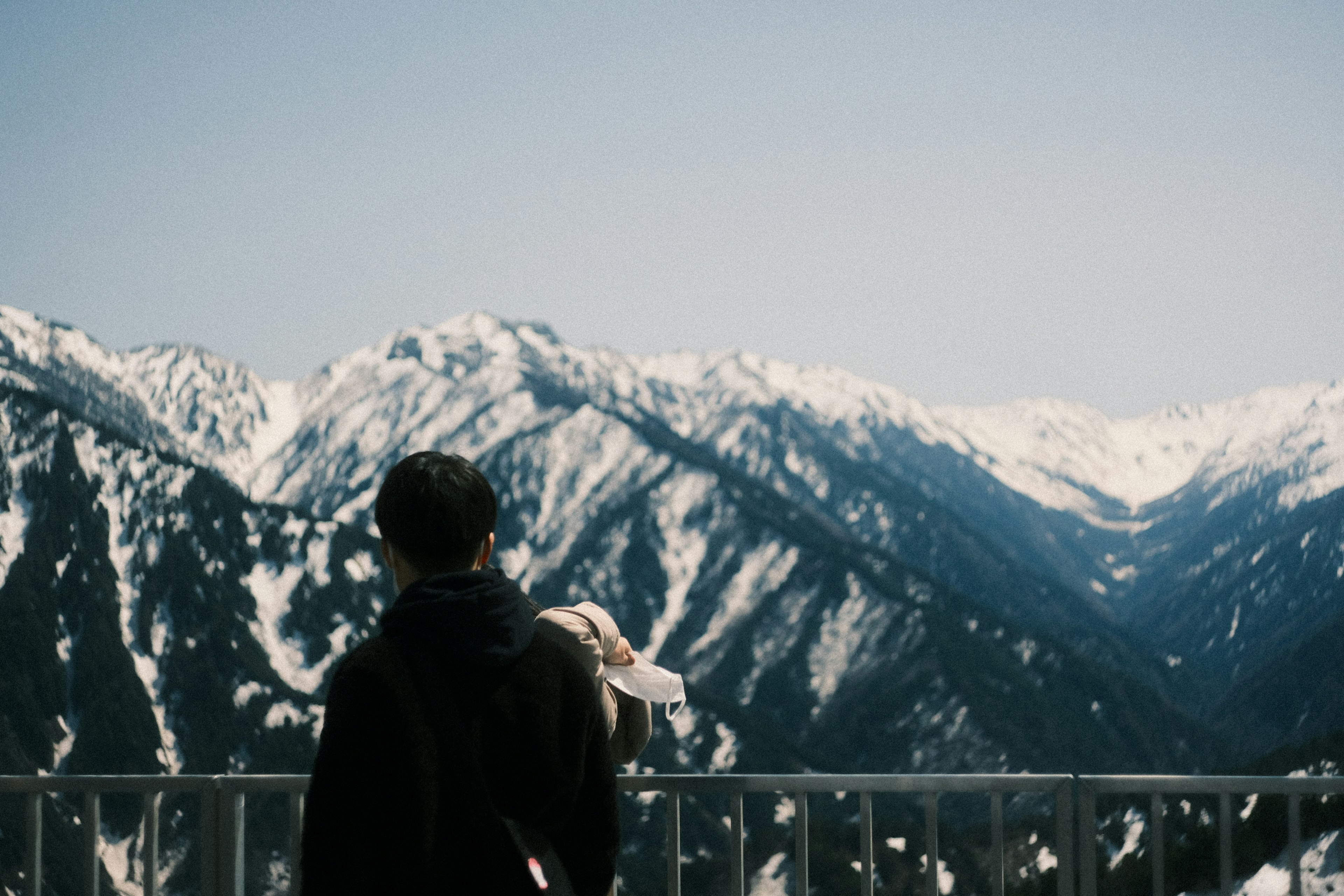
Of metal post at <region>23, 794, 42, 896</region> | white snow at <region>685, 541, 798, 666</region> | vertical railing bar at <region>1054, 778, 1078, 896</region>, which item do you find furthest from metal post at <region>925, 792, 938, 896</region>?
white snow at <region>685, 541, 798, 666</region>

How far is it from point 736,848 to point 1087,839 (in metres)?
1.69

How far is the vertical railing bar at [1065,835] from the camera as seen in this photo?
6.39 m

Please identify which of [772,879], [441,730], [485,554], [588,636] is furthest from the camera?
[772,879]

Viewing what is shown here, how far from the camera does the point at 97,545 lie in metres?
160

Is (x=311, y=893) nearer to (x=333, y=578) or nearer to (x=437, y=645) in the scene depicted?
(x=437, y=645)

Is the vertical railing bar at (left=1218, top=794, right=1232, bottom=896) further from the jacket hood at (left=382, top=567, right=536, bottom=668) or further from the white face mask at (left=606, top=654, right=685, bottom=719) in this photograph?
the jacket hood at (left=382, top=567, right=536, bottom=668)

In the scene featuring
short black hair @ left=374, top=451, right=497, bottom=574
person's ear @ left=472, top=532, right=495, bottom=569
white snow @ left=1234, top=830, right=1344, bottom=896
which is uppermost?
short black hair @ left=374, top=451, right=497, bottom=574

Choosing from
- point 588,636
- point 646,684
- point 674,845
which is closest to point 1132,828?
point 674,845

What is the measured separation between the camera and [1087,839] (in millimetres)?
6242

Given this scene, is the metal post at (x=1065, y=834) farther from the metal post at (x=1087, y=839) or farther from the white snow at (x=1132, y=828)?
the white snow at (x=1132, y=828)

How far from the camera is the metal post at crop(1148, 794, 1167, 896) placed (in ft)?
20.6

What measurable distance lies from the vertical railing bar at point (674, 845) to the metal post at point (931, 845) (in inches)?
48.4

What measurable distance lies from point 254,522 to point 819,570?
257 feet

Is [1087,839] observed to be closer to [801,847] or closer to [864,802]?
[864,802]
